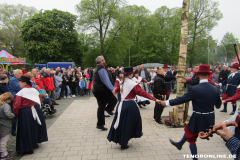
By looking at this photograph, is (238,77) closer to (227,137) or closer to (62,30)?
(227,137)

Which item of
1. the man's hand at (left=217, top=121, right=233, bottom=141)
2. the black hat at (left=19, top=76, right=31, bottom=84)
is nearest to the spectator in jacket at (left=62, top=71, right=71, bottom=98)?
the black hat at (left=19, top=76, right=31, bottom=84)

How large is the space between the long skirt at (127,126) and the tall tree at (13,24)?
43.2m

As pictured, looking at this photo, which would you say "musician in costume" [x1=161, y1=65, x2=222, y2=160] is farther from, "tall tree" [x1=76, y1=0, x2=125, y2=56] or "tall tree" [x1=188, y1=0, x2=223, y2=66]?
"tall tree" [x1=188, y1=0, x2=223, y2=66]

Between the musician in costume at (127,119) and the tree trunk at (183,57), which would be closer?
the musician in costume at (127,119)

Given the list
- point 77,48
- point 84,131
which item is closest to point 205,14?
point 77,48

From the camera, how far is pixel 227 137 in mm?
1802

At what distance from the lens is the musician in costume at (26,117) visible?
13.3 feet

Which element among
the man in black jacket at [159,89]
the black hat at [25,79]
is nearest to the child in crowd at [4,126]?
the black hat at [25,79]

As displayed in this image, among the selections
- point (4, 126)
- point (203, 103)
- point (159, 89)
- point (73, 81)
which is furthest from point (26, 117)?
point (73, 81)

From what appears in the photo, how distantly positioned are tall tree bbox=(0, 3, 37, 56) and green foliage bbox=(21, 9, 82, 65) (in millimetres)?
11519

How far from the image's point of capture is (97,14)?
31.3 meters

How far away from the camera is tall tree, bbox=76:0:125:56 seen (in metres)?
31.5

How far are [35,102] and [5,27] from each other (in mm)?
47206

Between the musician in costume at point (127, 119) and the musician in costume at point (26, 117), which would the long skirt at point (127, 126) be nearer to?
the musician in costume at point (127, 119)
